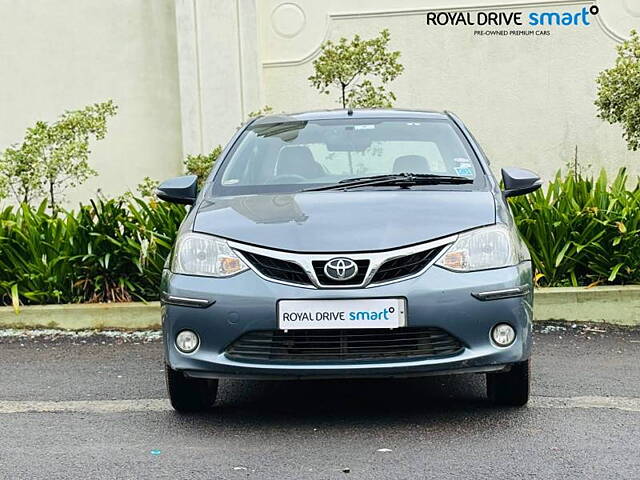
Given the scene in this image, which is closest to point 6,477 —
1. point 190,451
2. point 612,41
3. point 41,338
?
point 190,451

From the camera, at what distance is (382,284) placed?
4336mm

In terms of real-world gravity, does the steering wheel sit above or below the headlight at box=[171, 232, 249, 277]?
above

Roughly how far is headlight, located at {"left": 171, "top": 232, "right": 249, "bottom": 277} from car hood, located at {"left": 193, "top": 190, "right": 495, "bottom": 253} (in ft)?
0.18

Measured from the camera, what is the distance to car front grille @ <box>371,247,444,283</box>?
436 cm

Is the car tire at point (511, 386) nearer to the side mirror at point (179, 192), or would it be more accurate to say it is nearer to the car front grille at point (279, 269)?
the car front grille at point (279, 269)

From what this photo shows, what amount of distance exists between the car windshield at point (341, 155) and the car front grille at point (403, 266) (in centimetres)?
77

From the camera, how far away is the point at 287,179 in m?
5.43

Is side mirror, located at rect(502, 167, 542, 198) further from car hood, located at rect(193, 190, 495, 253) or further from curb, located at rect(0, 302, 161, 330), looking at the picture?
curb, located at rect(0, 302, 161, 330)

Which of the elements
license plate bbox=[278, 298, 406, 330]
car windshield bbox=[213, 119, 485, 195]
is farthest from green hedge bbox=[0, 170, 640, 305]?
license plate bbox=[278, 298, 406, 330]

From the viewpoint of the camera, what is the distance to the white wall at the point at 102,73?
15008 millimetres

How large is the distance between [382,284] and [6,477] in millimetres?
1739

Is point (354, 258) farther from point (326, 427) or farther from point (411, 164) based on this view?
point (411, 164)

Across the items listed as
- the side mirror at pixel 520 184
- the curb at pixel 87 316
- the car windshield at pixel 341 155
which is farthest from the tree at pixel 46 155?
the side mirror at pixel 520 184

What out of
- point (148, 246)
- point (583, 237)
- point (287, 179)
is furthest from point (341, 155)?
point (583, 237)
